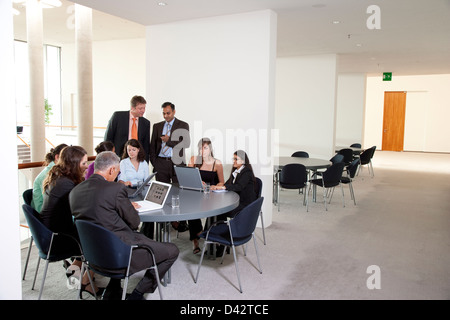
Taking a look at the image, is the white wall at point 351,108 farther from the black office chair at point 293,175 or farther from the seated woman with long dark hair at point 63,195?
the seated woman with long dark hair at point 63,195

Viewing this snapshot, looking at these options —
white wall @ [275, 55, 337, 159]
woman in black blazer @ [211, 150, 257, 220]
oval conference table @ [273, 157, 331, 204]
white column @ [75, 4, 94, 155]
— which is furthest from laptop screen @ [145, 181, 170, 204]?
white column @ [75, 4, 94, 155]

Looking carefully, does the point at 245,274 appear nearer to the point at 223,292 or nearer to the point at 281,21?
the point at 223,292

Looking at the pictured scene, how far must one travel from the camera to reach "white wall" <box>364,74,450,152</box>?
17.5 metres

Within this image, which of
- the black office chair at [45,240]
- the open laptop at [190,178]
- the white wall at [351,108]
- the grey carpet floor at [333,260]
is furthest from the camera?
the white wall at [351,108]

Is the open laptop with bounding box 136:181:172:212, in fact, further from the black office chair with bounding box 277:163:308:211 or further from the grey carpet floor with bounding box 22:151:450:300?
the black office chair with bounding box 277:163:308:211

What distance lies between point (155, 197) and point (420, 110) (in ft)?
58.1

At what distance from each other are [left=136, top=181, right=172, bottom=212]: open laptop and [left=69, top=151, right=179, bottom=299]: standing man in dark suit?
0.34 meters

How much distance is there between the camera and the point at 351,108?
46.0 ft

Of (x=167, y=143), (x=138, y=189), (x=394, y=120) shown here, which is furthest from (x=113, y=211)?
(x=394, y=120)

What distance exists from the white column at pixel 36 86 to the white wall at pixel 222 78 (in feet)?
20.9

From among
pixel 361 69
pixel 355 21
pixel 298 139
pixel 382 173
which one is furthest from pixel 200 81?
pixel 361 69

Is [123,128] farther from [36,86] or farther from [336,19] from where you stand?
[36,86]

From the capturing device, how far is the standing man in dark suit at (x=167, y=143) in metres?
5.42

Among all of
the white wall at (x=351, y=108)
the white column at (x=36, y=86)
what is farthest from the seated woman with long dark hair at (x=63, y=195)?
the white wall at (x=351, y=108)
